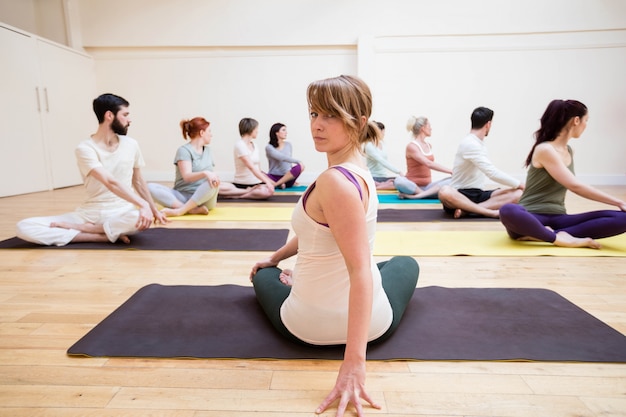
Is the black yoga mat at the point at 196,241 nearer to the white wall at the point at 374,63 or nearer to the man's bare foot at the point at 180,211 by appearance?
the man's bare foot at the point at 180,211

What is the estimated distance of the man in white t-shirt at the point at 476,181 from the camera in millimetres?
3508

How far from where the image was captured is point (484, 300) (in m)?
1.71

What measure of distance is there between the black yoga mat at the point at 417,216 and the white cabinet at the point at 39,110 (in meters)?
4.74

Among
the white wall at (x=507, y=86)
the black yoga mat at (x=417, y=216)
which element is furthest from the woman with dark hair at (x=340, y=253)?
the white wall at (x=507, y=86)

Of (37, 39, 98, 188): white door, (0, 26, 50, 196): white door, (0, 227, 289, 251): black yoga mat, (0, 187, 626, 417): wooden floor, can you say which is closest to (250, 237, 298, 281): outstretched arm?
(0, 187, 626, 417): wooden floor

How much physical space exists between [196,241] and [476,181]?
256 cm

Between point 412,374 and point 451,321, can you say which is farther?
point 451,321

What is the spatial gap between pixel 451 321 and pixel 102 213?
233 centimetres

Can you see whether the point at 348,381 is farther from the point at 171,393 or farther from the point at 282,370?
the point at 171,393

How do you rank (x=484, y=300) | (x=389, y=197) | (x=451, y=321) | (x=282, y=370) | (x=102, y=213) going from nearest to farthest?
(x=282, y=370) < (x=451, y=321) < (x=484, y=300) < (x=102, y=213) < (x=389, y=197)

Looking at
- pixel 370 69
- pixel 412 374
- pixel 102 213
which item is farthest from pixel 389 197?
pixel 412 374

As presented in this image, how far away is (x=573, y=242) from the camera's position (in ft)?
8.25

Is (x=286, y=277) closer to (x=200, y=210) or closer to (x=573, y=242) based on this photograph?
(x=573, y=242)

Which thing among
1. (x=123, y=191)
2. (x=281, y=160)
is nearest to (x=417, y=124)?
(x=281, y=160)
